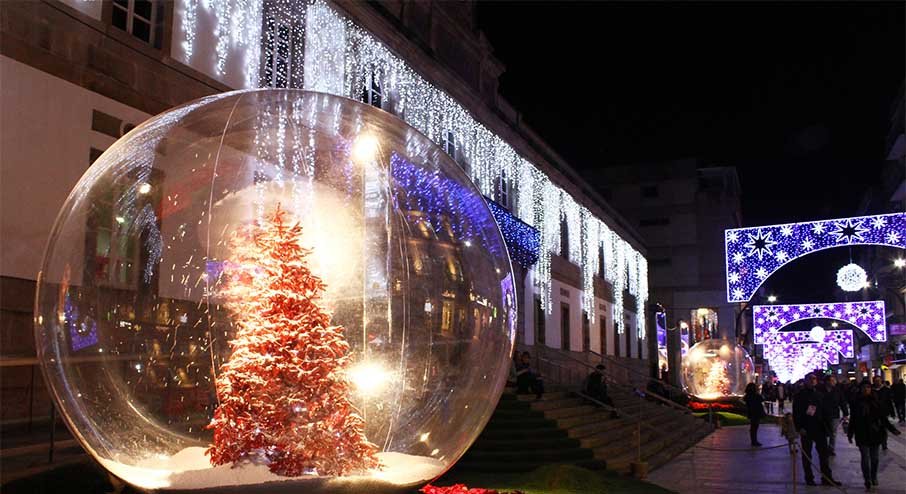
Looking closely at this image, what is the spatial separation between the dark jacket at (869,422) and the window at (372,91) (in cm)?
1120

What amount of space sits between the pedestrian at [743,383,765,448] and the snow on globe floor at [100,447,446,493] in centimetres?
1628

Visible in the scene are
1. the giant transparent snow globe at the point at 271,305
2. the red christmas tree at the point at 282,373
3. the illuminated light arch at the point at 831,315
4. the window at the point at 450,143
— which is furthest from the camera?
the illuminated light arch at the point at 831,315

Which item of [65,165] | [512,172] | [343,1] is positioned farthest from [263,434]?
[512,172]

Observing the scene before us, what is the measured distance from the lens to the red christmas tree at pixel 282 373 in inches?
167

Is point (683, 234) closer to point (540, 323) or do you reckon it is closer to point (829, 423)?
point (540, 323)

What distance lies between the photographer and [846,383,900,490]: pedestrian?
37.5 feet

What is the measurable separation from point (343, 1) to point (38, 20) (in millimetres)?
7479

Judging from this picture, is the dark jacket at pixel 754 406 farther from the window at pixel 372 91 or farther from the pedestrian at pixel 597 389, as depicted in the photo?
the window at pixel 372 91

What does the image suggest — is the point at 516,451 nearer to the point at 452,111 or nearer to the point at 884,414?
the point at 884,414

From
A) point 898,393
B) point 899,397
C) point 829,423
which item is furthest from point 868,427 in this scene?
point 898,393

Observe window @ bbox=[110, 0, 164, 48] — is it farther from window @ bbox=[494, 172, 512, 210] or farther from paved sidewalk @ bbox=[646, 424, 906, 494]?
window @ bbox=[494, 172, 512, 210]

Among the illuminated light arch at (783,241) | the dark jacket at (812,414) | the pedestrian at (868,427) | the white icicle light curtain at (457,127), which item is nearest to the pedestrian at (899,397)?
the illuminated light arch at (783,241)

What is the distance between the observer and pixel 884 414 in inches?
478

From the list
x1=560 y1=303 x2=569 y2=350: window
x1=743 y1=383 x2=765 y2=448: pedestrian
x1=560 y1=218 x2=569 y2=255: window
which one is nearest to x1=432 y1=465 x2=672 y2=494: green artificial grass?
x1=743 y1=383 x2=765 y2=448: pedestrian
